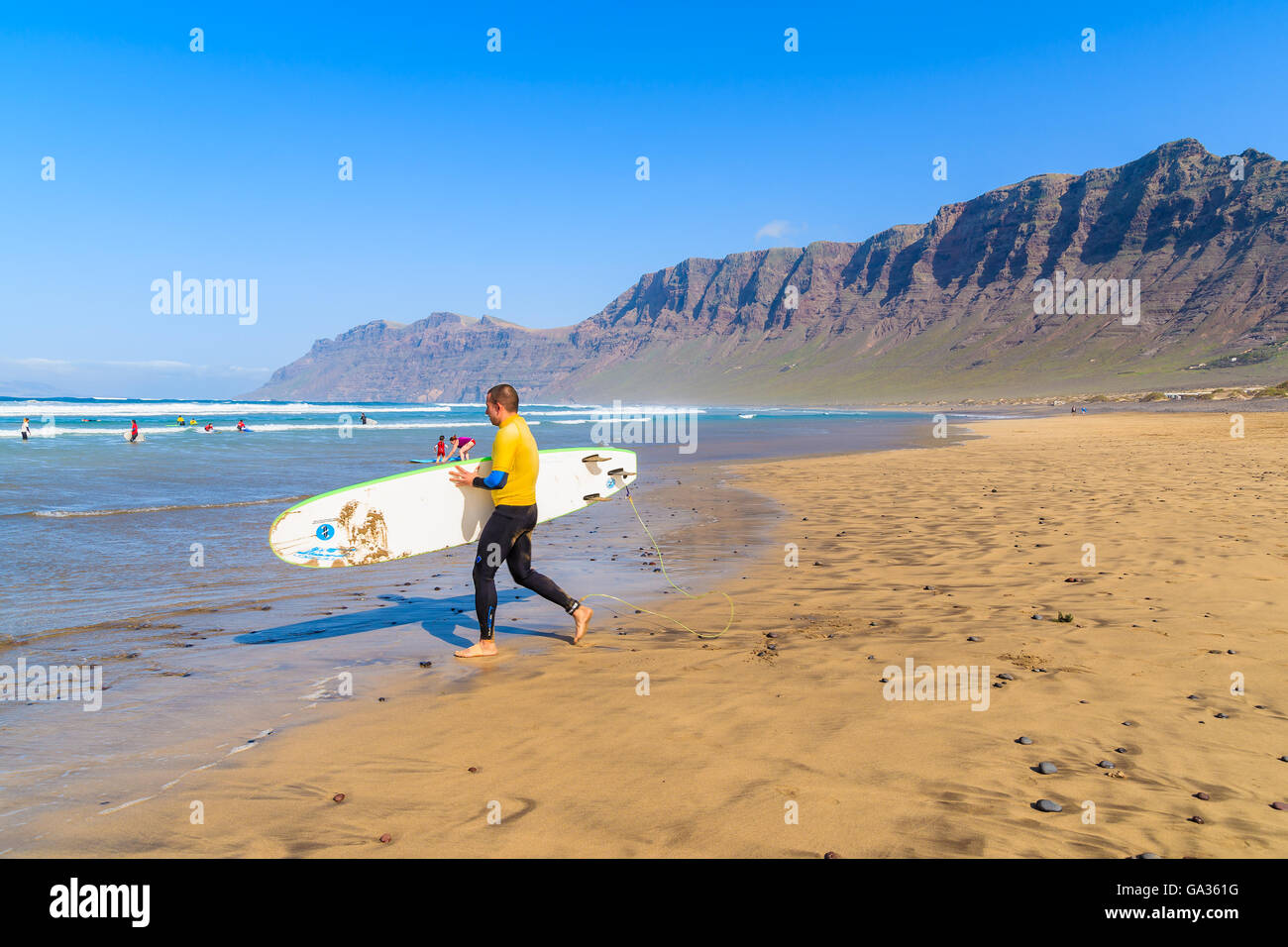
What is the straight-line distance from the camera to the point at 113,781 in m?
4.16

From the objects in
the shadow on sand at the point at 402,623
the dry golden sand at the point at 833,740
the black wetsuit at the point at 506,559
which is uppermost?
the black wetsuit at the point at 506,559

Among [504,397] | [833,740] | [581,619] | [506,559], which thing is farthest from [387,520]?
[833,740]

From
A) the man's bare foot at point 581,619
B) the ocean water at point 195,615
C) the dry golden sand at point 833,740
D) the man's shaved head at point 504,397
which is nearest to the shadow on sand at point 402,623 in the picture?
the ocean water at point 195,615

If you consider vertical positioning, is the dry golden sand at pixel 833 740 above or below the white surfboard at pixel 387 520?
below

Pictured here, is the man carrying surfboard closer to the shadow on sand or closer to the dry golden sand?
the dry golden sand

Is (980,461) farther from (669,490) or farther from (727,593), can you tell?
(727,593)

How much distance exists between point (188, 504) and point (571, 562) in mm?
10577

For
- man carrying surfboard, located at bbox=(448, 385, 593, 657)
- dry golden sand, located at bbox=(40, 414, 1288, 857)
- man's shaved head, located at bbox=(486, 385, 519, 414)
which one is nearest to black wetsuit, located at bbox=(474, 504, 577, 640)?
man carrying surfboard, located at bbox=(448, 385, 593, 657)

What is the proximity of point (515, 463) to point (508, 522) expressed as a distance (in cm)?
58

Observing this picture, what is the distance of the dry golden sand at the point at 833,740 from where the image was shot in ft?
11.6

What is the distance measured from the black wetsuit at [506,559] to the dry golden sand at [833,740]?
0.48m

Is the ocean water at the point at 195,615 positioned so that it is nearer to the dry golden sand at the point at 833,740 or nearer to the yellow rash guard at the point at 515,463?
the dry golden sand at the point at 833,740

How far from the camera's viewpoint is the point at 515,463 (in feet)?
22.3
